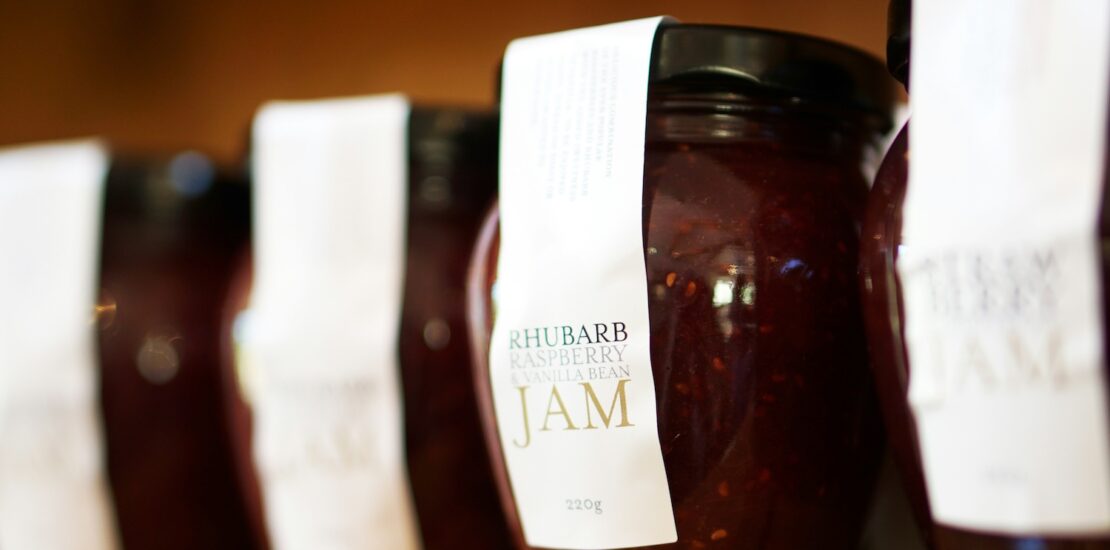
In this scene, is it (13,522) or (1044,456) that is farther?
(13,522)

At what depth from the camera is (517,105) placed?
1.71 feet

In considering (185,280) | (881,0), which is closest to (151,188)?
(185,280)

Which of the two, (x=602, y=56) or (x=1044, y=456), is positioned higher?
(x=602, y=56)

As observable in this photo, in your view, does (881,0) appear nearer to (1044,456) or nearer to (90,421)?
(1044,456)

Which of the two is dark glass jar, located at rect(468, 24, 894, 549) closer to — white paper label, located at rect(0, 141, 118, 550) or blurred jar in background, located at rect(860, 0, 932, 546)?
blurred jar in background, located at rect(860, 0, 932, 546)

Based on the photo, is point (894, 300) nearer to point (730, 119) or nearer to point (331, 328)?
point (730, 119)

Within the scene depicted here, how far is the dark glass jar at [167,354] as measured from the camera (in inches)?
28.5

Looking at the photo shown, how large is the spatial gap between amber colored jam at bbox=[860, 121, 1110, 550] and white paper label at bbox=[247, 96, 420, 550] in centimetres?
27

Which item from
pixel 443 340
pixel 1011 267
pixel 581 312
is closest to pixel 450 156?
pixel 443 340

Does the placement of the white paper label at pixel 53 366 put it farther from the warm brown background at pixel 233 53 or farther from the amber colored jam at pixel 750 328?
the amber colored jam at pixel 750 328

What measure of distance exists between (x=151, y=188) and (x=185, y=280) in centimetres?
7

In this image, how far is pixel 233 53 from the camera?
1.02 m

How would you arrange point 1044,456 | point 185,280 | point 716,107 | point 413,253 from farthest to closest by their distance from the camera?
point 185,280 → point 413,253 → point 716,107 → point 1044,456

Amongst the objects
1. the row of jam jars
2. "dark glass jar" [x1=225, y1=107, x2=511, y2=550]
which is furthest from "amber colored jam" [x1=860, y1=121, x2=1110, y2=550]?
"dark glass jar" [x1=225, y1=107, x2=511, y2=550]
